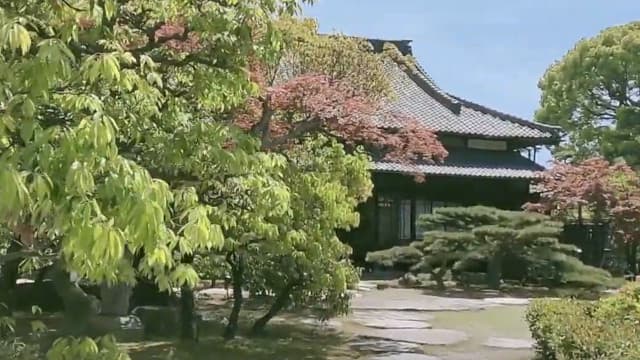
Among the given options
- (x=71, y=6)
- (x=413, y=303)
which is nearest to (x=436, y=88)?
(x=413, y=303)

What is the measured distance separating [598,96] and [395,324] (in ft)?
74.5

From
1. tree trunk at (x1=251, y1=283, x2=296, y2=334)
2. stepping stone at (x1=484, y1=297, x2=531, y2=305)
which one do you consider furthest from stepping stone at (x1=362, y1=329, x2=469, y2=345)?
stepping stone at (x1=484, y1=297, x2=531, y2=305)

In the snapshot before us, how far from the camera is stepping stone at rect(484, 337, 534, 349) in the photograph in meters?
9.49

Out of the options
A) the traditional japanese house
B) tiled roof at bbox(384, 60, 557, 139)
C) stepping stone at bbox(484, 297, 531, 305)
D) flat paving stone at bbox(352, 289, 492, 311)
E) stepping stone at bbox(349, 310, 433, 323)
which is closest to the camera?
stepping stone at bbox(349, 310, 433, 323)

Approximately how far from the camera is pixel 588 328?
21.1 ft

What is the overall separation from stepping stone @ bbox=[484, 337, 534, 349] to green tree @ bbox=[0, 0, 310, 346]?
5871 mm

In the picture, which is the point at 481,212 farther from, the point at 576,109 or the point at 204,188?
the point at 576,109

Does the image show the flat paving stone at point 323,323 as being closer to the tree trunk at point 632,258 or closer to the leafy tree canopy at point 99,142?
the leafy tree canopy at point 99,142

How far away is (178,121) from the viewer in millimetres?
4410

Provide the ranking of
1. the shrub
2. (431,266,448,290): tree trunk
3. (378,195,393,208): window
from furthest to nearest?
(378,195,393,208): window
(431,266,448,290): tree trunk
the shrub

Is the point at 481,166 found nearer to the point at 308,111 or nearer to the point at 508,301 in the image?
the point at 508,301

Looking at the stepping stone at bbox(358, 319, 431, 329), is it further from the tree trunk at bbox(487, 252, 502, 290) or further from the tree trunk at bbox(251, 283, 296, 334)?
the tree trunk at bbox(487, 252, 502, 290)

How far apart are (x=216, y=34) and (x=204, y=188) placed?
944 mm

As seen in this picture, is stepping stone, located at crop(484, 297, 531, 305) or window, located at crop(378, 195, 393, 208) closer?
stepping stone, located at crop(484, 297, 531, 305)
